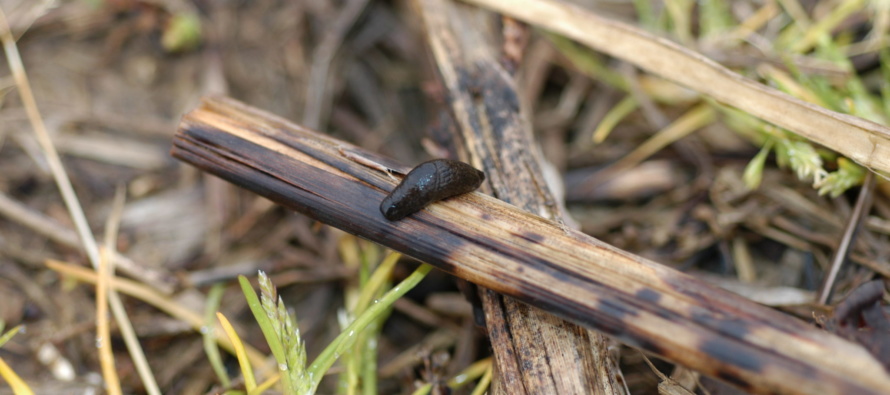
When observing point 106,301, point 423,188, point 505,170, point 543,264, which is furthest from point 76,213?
point 543,264

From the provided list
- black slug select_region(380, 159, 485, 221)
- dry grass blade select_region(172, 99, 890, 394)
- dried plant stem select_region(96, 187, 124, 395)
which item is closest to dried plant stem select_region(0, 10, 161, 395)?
dried plant stem select_region(96, 187, 124, 395)

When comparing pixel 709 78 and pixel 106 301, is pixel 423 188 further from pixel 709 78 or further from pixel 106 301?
pixel 106 301

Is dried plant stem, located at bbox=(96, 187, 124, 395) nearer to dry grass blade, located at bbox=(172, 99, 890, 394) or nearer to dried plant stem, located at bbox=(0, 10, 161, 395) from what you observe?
dried plant stem, located at bbox=(0, 10, 161, 395)

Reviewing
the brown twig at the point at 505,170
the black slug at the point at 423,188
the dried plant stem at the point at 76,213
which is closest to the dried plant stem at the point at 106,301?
the dried plant stem at the point at 76,213

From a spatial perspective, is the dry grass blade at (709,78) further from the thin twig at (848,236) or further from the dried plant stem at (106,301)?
the dried plant stem at (106,301)

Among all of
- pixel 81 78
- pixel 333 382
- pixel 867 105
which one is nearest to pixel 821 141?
pixel 867 105
